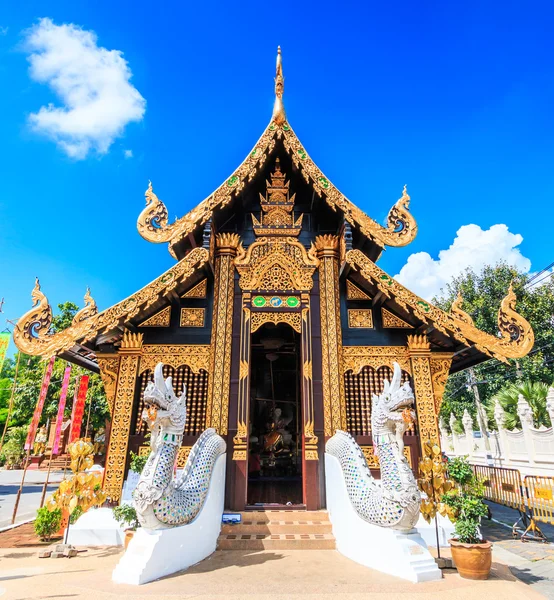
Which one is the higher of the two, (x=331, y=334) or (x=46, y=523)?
(x=331, y=334)

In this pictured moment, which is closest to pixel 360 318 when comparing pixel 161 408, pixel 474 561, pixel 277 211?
pixel 277 211

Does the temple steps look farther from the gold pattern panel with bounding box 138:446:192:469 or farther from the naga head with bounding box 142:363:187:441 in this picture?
the naga head with bounding box 142:363:187:441

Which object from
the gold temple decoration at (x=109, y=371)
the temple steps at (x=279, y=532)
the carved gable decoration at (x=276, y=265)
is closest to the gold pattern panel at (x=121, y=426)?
the gold temple decoration at (x=109, y=371)

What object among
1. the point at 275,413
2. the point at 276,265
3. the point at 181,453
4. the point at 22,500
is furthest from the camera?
the point at 22,500

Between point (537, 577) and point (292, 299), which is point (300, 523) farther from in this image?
point (292, 299)

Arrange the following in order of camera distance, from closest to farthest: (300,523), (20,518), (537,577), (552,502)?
(537,577)
(300,523)
(552,502)
(20,518)

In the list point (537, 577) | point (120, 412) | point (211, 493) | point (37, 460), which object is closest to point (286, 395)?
point (120, 412)

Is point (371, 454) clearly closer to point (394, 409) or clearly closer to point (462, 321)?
point (394, 409)

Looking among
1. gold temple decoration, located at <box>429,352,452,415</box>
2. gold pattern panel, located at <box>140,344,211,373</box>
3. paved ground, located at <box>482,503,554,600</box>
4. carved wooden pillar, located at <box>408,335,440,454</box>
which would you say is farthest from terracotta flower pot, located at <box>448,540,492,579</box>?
gold pattern panel, located at <box>140,344,211,373</box>

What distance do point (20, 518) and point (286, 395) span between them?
21.2 ft

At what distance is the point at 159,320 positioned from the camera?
6637 millimetres

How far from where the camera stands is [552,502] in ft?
24.7

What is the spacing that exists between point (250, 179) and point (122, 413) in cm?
446

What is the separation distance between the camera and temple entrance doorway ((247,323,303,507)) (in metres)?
8.87
